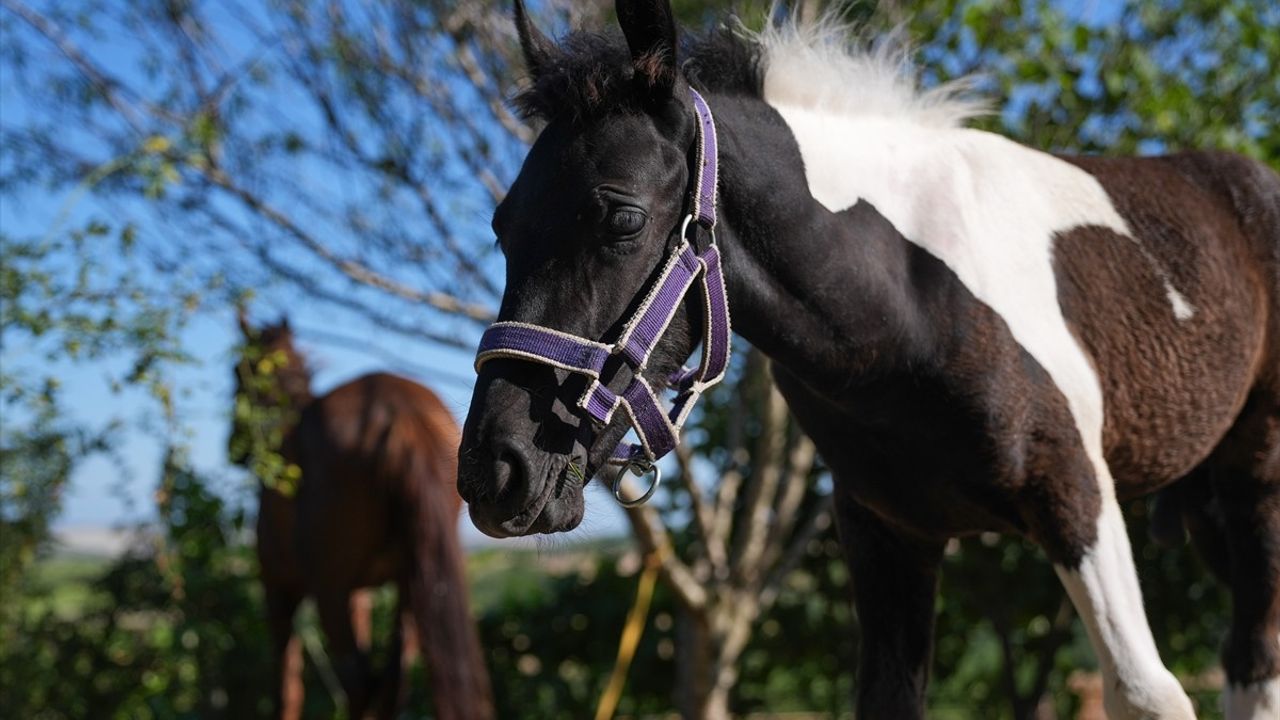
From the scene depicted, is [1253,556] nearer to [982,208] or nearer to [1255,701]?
[1255,701]

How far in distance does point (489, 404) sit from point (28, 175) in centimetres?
428

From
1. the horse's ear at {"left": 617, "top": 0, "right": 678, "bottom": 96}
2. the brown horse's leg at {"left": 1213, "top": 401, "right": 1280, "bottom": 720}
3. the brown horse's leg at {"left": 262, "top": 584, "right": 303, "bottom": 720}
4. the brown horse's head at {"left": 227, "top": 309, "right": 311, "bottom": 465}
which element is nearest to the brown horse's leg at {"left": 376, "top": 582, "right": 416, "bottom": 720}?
the brown horse's leg at {"left": 262, "top": 584, "right": 303, "bottom": 720}

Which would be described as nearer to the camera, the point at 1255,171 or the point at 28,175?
the point at 1255,171

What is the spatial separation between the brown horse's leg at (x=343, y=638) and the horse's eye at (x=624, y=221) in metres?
4.20

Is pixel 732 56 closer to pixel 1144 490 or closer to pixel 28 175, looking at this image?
pixel 1144 490

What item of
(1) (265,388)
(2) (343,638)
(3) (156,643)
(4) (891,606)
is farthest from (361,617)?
(4) (891,606)

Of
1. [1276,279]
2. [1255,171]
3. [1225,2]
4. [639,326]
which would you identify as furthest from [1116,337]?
[1225,2]

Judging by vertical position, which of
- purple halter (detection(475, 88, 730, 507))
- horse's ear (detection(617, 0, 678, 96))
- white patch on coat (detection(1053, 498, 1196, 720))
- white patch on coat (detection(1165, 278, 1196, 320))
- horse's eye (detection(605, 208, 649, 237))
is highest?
horse's ear (detection(617, 0, 678, 96))

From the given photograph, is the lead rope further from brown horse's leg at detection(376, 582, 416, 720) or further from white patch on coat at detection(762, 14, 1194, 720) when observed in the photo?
white patch on coat at detection(762, 14, 1194, 720)

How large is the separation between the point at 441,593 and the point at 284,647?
1.38 metres

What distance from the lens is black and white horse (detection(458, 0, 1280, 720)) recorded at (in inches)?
74.2

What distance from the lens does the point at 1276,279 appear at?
274cm

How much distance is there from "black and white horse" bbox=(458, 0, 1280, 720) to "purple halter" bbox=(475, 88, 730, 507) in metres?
0.03

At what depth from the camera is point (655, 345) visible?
191cm
